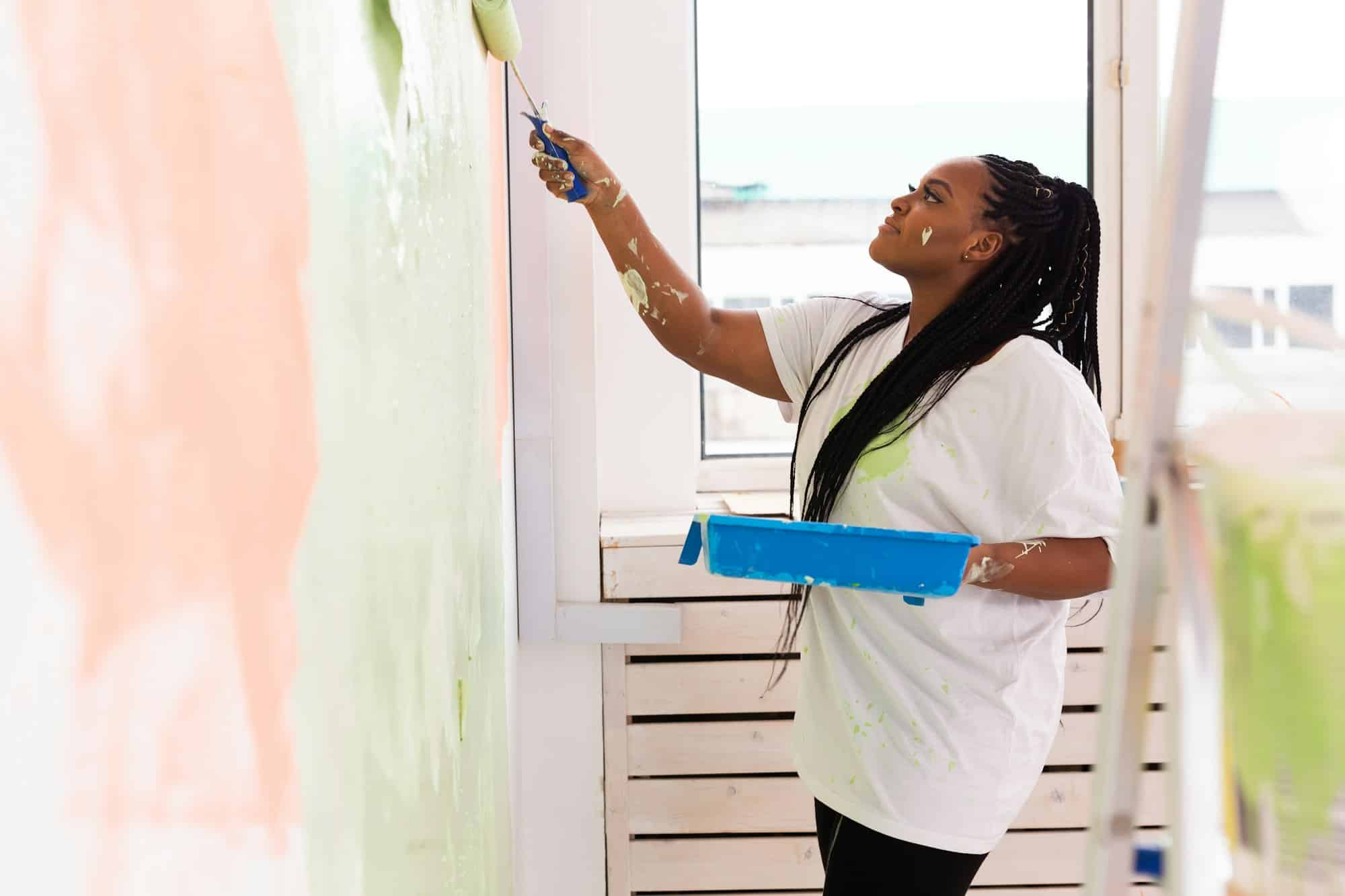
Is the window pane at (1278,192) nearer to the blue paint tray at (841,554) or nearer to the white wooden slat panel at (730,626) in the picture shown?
the blue paint tray at (841,554)

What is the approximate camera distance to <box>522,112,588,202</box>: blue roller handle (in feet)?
4.19

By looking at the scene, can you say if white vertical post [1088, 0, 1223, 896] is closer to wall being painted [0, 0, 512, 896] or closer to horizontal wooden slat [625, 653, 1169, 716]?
wall being painted [0, 0, 512, 896]

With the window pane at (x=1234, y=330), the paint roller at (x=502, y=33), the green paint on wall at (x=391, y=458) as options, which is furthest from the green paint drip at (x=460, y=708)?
the window pane at (x=1234, y=330)

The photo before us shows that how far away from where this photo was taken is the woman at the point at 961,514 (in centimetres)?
109

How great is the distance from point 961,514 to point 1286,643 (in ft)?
2.69

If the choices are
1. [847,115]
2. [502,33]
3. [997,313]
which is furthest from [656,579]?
[847,115]

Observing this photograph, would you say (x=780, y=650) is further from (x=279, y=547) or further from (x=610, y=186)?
(x=279, y=547)

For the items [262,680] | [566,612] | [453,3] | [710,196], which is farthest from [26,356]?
[710,196]

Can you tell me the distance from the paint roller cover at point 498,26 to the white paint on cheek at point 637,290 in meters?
0.33

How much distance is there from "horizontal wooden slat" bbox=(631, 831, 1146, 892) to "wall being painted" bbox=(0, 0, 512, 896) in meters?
1.16

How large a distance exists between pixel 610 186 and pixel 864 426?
18.7 inches

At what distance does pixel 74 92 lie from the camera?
0.23m

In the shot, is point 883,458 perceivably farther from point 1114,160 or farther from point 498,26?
point 1114,160

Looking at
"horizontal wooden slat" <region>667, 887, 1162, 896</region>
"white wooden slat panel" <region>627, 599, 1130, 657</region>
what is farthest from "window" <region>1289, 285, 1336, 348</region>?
"horizontal wooden slat" <region>667, 887, 1162, 896</region>
